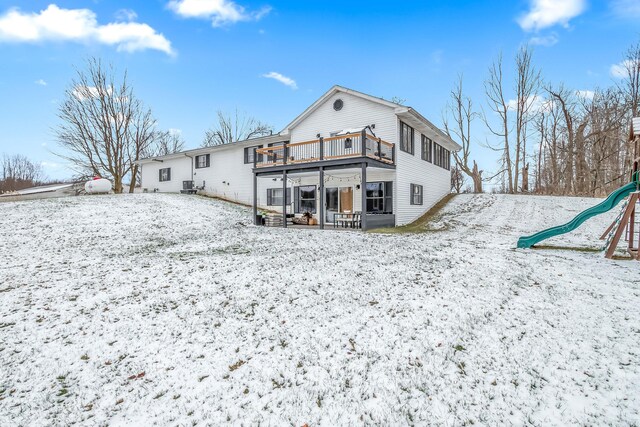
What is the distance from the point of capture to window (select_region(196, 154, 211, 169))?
24000 millimetres

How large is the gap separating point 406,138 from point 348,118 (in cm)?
311

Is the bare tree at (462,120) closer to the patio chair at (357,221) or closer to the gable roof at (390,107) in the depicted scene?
the gable roof at (390,107)

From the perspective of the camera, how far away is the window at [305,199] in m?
17.0

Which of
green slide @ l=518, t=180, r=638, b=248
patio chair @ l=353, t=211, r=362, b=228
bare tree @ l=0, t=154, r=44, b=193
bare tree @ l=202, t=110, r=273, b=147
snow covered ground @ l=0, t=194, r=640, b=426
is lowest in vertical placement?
snow covered ground @ l=0, t=194, r=640, b=426

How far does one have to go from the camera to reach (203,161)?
24.3 m

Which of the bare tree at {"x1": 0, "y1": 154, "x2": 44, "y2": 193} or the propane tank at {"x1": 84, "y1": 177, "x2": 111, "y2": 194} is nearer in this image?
the propane tank at {"x1": 84, "y1": 177, "x2": 111, "y2": 194}

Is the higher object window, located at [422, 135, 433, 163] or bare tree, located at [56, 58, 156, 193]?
bare tree, located at [56, 58, 156, 193]

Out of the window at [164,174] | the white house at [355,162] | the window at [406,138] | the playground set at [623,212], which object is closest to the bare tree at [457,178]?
the white house at [355,162]

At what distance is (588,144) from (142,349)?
104 ft

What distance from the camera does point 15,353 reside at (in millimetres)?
3861

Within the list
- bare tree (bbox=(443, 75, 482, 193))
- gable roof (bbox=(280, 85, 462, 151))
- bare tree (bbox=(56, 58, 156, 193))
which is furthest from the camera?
bare tree (bbox=(443, 75, 482, 193))

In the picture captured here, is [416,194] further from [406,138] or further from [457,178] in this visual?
[457,178]

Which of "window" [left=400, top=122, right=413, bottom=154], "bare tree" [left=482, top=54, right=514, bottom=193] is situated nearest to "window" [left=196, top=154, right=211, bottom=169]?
"window" [left=400, top=122, right=413, bottom=154]

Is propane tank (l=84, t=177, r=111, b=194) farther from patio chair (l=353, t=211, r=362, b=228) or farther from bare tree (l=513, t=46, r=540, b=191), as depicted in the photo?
bare tree (l=513, t=46, r=540, b=191)
